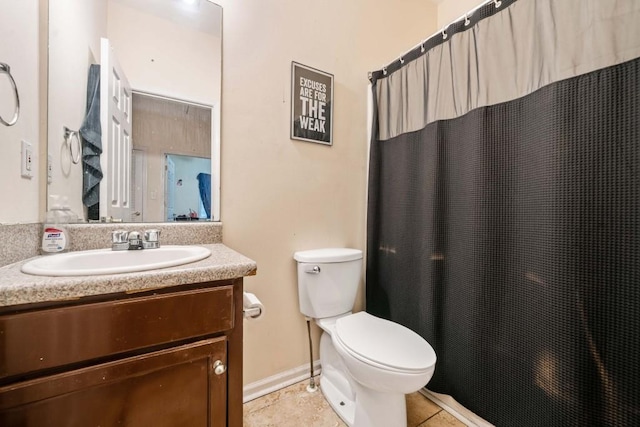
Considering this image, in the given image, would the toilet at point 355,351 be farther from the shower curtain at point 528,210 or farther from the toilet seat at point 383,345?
the shower curtain at point 528,210

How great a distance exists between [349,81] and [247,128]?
78cm

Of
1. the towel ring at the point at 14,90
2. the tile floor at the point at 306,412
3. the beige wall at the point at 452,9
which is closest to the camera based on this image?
the towel ring at the point at 14,90

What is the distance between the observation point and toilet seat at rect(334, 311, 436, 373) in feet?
3.06

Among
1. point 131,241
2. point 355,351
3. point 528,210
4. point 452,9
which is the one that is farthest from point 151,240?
point 452,9

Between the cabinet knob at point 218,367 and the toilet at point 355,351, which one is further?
the toilet at point 355,351

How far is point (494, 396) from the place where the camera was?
104 centimetres

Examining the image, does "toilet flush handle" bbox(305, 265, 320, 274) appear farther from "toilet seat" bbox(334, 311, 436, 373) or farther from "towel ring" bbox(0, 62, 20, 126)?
"towel ring" bbox(0, 62, 20, 126)

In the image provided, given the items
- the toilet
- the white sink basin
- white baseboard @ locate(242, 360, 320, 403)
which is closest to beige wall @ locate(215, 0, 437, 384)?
white baseboard @ locate(242, 360, 320, 403)

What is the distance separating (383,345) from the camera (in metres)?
1.05

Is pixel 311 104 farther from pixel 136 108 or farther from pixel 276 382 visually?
pixel 276 382

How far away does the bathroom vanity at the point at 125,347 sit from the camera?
523 millimetres

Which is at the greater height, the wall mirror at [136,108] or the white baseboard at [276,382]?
the wall mirror at [136,108]

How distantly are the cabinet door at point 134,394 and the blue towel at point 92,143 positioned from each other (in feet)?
2.50

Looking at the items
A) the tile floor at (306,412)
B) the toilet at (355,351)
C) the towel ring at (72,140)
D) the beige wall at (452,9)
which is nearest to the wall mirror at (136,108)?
the towel ring at (72,140)
